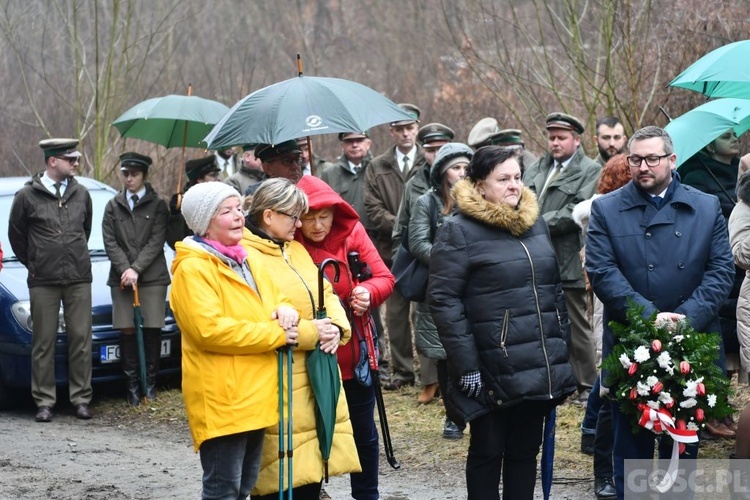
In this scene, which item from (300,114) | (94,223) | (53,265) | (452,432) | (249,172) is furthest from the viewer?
(94,223)

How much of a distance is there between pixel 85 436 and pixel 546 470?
175 inches

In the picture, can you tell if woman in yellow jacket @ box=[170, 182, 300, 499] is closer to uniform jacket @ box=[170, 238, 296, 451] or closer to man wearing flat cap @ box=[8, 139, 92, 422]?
uniform jacket @ box=[170, 238, 296, 451]

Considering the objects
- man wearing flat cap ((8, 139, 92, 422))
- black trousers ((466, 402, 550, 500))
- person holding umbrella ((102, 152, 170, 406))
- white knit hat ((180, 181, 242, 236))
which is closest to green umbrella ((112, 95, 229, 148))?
person holding umbrella ((102, 152, 170, 406))

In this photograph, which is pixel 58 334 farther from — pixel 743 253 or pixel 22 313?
pixel 743 253

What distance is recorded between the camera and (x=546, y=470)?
6.25 meters

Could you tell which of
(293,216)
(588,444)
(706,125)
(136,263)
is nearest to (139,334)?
(136,263)

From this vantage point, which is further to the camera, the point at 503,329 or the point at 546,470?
the point at 546,470

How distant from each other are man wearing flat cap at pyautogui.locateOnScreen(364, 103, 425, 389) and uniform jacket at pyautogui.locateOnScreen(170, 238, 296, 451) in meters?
4.93

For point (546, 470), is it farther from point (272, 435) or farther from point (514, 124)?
point (514, 124)

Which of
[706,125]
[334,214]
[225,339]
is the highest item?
[706,125]

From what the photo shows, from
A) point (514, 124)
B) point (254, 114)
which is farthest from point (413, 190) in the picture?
point (514, 124)

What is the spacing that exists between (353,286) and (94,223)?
5753mm

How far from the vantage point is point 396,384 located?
10.2 meters

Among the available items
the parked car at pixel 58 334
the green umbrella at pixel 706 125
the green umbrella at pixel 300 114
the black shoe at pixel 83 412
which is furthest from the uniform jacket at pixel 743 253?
the black shoe at pixel 83 412
